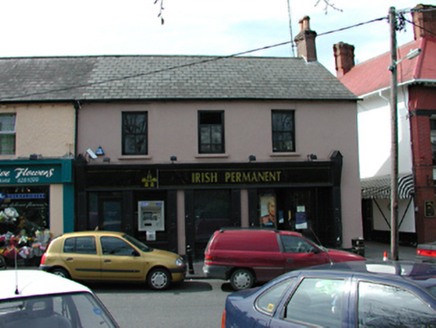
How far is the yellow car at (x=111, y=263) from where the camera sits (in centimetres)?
977

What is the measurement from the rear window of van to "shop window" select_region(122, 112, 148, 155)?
554 cm

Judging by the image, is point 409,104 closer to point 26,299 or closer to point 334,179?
point 334,179

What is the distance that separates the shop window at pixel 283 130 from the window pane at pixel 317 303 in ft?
36.8

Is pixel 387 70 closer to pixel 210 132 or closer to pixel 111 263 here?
pixel 210 132

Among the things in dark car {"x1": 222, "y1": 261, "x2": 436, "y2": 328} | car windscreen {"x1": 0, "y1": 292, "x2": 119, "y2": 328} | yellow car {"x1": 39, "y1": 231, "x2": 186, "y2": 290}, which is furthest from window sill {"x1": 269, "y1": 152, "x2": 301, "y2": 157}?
car windscreen {"x1": 0, "y1": 292, "x2": 119, "y2": 328}

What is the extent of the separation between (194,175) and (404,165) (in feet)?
31.0

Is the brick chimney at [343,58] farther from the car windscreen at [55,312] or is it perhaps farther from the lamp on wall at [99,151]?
the car windscreen at [55,312]

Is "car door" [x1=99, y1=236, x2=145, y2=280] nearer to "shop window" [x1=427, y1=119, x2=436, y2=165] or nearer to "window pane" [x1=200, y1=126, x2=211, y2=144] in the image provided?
"window pane" [x1=200, y1=126, x2=211, y2=144]

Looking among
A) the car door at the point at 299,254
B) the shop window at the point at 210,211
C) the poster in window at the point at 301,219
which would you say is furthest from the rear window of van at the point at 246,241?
the poster in window at the point at 301,219

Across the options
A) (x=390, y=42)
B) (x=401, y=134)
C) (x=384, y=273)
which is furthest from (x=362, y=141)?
(x=384, y=273)

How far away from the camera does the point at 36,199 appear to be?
1363 centimetres

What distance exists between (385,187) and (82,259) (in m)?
12.4

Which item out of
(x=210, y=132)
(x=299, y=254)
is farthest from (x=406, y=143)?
(x=299, y=254)

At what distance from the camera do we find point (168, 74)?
15547 millimetres
